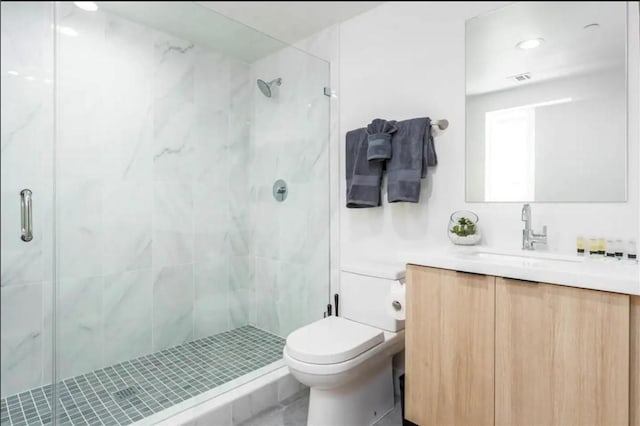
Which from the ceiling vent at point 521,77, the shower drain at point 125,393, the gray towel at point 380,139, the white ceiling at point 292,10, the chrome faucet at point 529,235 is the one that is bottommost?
the shower drain at point 125,393

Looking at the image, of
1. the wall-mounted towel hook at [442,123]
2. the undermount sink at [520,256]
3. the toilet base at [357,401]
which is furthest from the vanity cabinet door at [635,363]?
the wall-mounted towel hook at [442,123]

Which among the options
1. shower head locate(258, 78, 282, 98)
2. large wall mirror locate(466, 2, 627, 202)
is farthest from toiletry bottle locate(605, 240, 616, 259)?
shower head locate(258, 78, 282, 98)

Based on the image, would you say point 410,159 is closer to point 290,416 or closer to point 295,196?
point 295,196

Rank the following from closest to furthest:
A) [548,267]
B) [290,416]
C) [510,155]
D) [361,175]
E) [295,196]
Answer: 1. [548,267]
2. [510,155]
3. [290,416]
4. [361,175]
5. [295,196]

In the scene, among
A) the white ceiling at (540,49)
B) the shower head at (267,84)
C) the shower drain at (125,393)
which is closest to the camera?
the white ceiling at (540,49)

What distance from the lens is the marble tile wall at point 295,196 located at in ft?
7.32

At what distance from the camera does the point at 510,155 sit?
1592mm

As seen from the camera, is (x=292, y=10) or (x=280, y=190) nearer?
(x=292, y=10)

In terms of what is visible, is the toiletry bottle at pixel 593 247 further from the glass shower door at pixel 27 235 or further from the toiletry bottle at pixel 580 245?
the glass shower door at pixel 27 235

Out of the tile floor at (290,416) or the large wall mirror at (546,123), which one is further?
the tile floor at (290,416)

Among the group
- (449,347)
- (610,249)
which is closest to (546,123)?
(610,249)

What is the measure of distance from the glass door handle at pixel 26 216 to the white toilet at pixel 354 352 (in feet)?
4.30

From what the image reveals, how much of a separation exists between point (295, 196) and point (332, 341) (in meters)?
1.02

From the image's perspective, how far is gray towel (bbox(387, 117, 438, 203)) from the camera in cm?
175
